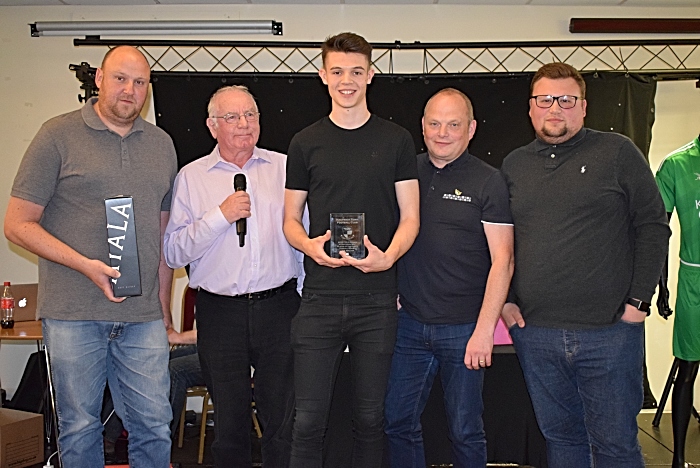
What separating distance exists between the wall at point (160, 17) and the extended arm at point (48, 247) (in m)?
2.83

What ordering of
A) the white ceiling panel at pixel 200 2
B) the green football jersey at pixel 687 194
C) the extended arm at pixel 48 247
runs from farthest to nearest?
the white ceiling panel at pixel 200 2
the green football jersey at pixel 687 194
the extended arm at pixel 48 247

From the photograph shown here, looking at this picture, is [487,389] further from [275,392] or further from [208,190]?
[208,190]

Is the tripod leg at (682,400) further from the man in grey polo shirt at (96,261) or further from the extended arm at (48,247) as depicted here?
the extended arm at (48,247)

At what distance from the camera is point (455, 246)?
8.19 ft

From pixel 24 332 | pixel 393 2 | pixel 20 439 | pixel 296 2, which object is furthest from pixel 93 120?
pixel 393 2

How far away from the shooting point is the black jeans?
2312 millimetres

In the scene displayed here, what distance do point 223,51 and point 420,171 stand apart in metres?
2.92

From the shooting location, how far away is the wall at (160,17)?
5.01 m

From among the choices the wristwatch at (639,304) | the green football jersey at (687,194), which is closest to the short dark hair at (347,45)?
the wristwatch at (639,304)

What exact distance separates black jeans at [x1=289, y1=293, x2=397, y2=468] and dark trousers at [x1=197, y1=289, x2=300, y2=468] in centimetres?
20

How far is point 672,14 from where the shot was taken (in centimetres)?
509

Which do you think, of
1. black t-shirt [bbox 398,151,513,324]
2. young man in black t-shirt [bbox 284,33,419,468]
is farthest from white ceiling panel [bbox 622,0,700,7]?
young man in black t-shirt [bbox 284,33,419,468]

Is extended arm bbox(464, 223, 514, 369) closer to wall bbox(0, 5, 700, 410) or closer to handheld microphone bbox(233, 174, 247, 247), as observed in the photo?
handheld microphone bbox(233, 174, 247, 247)

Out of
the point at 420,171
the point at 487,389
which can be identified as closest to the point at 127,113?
the point at 420,171
